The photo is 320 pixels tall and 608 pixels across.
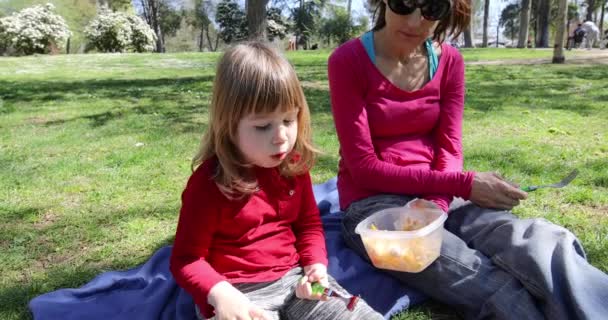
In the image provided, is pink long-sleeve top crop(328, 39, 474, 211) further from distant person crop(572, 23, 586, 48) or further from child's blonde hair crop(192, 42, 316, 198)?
distant person crop(572, 23, 586, 48)

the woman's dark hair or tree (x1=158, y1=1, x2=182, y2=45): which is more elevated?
tree (x1=158, y1=1, x2=182, y2=45)

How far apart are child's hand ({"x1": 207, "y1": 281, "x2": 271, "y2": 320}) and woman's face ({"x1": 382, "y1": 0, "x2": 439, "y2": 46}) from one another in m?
1.26

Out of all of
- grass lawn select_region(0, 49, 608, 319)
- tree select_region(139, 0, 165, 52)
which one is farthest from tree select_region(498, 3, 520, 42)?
grass lawn select_region(0, 49, 608, 319)

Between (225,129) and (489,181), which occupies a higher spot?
(225,129)

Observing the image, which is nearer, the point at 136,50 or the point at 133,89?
the point at 133,89

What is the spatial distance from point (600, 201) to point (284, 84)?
2.47 m

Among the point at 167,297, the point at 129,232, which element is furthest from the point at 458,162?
the point at 129,232

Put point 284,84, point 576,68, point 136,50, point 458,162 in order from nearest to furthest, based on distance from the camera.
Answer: point 284,84
point 458,162
point 576,68
point 136,50

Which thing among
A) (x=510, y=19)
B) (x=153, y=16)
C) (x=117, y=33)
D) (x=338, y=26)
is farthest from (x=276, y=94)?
(x=510, y=19)

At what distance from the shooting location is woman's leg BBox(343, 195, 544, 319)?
72.2 inches

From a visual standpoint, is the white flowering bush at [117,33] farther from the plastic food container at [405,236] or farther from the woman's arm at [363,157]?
the plastic food container at [405,236]

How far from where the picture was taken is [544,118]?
18.6ft

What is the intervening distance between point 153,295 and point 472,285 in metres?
1.28

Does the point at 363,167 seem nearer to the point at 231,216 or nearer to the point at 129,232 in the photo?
the point at 231,216
